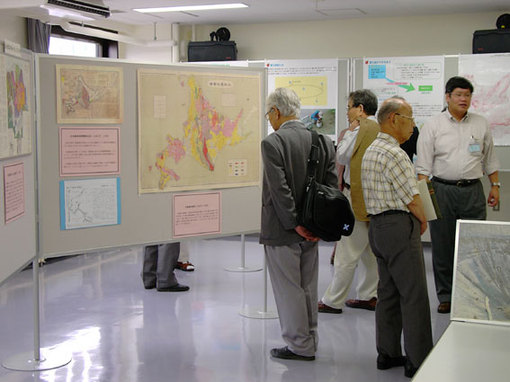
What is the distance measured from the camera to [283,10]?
7.59m

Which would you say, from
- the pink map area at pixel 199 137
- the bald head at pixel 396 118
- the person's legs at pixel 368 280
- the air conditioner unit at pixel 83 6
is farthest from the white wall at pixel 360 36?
the bald head at pixel 396 118

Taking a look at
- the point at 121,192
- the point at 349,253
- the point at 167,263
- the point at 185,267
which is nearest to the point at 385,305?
the point at 349,253

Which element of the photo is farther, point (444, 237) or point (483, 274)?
point (444, 237)

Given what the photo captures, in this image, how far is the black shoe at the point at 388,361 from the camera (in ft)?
12.3

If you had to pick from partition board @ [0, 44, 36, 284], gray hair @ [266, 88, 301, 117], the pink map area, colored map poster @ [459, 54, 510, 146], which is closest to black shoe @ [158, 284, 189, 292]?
the pink map area

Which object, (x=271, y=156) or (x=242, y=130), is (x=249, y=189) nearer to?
(x=242, y=130)

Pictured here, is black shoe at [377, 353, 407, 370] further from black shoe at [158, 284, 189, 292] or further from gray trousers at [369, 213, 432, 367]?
black shoe at [158, 284, 189, 292]

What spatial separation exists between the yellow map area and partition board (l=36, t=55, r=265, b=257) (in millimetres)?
3409

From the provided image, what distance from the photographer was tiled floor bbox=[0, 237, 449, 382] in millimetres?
3746

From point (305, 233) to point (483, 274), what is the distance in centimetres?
152

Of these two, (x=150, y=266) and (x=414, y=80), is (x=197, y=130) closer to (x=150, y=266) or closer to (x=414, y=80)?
(x=150, y=266)

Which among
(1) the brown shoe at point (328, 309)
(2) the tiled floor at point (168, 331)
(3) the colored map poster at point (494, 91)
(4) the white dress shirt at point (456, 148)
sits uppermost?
(3) the colored map poster at point (494, 91)

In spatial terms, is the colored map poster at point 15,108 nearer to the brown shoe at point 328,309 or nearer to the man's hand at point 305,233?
the man's hand at point 305,233

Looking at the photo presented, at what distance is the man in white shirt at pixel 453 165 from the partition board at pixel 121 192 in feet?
4.93
